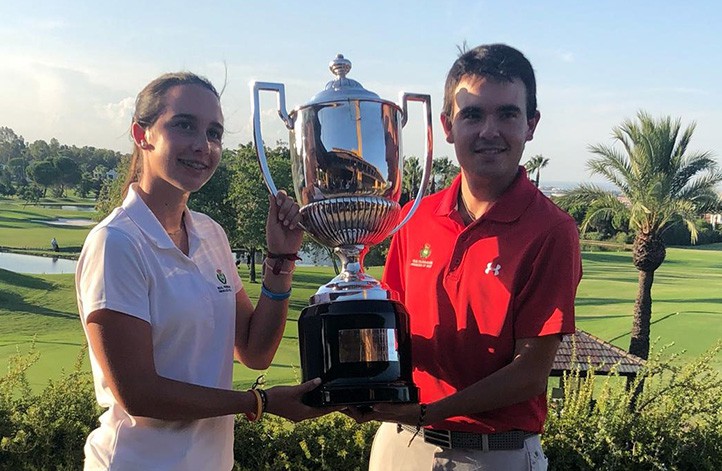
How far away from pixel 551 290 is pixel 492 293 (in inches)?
6.5

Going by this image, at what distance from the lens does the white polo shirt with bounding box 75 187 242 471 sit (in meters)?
1.56

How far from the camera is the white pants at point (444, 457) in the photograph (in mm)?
1846

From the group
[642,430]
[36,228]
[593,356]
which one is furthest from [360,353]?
[36,228]

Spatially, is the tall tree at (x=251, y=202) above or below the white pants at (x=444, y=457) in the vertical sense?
above

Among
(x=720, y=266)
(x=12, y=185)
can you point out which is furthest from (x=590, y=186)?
(x=12, y=185)

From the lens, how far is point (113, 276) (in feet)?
5.06

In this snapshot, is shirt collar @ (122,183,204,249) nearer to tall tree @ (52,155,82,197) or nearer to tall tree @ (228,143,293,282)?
tall tree @ (228,143,293,282)

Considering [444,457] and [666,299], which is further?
[666,299]

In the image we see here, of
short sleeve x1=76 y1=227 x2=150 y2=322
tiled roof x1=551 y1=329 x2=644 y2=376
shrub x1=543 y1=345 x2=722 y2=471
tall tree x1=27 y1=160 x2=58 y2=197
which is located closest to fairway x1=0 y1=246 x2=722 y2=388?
tiled roof x1=551 y1=329 x2=644 y2=376

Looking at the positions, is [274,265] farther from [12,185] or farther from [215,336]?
[12,185]

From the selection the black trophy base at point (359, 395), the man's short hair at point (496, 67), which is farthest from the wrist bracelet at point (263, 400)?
the man's short hair at point (496, 67)

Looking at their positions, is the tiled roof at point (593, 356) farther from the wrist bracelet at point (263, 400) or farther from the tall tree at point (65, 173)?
the tall tree at point (65, 173)

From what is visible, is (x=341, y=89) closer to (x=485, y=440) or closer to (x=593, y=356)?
(x=485, y=440)

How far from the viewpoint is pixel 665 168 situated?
44.9 ft
